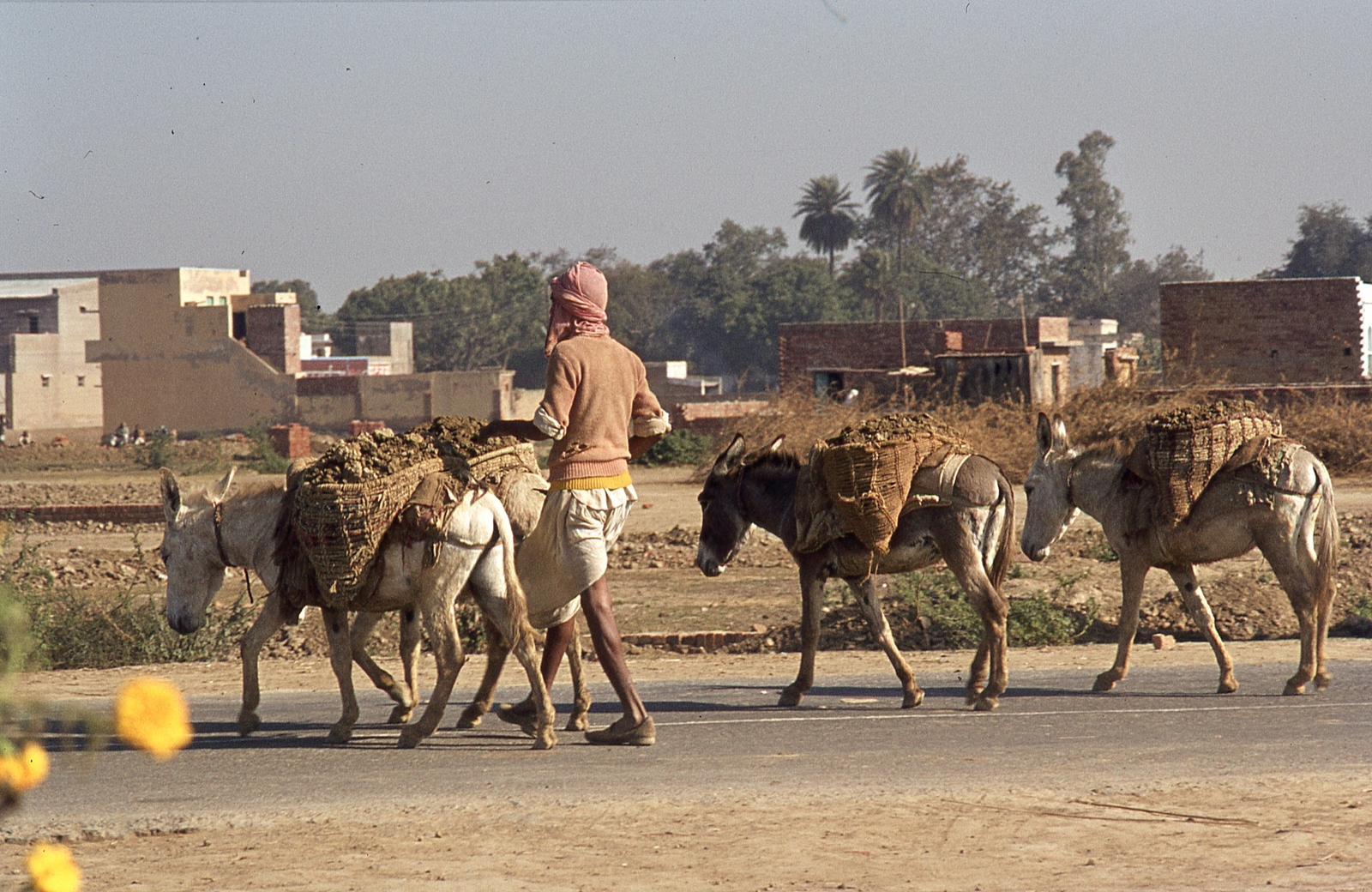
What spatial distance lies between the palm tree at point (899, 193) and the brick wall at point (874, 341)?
5926 centimetres

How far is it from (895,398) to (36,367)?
4113cm

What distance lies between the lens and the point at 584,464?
724 cm

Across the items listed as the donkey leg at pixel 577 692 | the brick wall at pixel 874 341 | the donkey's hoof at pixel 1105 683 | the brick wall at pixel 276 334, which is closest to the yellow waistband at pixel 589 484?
the donkey leg at pixel 577 692

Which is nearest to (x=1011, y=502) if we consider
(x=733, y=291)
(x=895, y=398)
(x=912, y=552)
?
(x=912, y=552)

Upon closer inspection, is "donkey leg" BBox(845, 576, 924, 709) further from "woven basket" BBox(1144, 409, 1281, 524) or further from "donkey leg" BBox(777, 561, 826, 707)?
"woven basket" BBox(1144, 409, 1281, 524)

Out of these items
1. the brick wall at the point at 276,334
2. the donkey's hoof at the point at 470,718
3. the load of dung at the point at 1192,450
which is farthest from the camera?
the brick wall at the point at 276,334

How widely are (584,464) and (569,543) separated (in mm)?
401

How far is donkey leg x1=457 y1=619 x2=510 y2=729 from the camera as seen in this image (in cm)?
808

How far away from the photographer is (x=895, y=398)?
121 feet

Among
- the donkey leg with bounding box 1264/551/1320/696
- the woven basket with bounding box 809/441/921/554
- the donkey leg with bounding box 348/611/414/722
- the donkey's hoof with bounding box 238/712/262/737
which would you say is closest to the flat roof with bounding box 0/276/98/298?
the donkey leg with bounding box 348/611/414/722

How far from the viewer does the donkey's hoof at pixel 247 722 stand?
8000mm

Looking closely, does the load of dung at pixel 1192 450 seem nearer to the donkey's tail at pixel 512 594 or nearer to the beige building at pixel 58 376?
the donkey's tail at pixel 512 594

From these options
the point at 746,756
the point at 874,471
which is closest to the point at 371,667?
the point at 746,756

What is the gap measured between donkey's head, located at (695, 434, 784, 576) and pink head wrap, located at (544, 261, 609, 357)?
7.01ft
